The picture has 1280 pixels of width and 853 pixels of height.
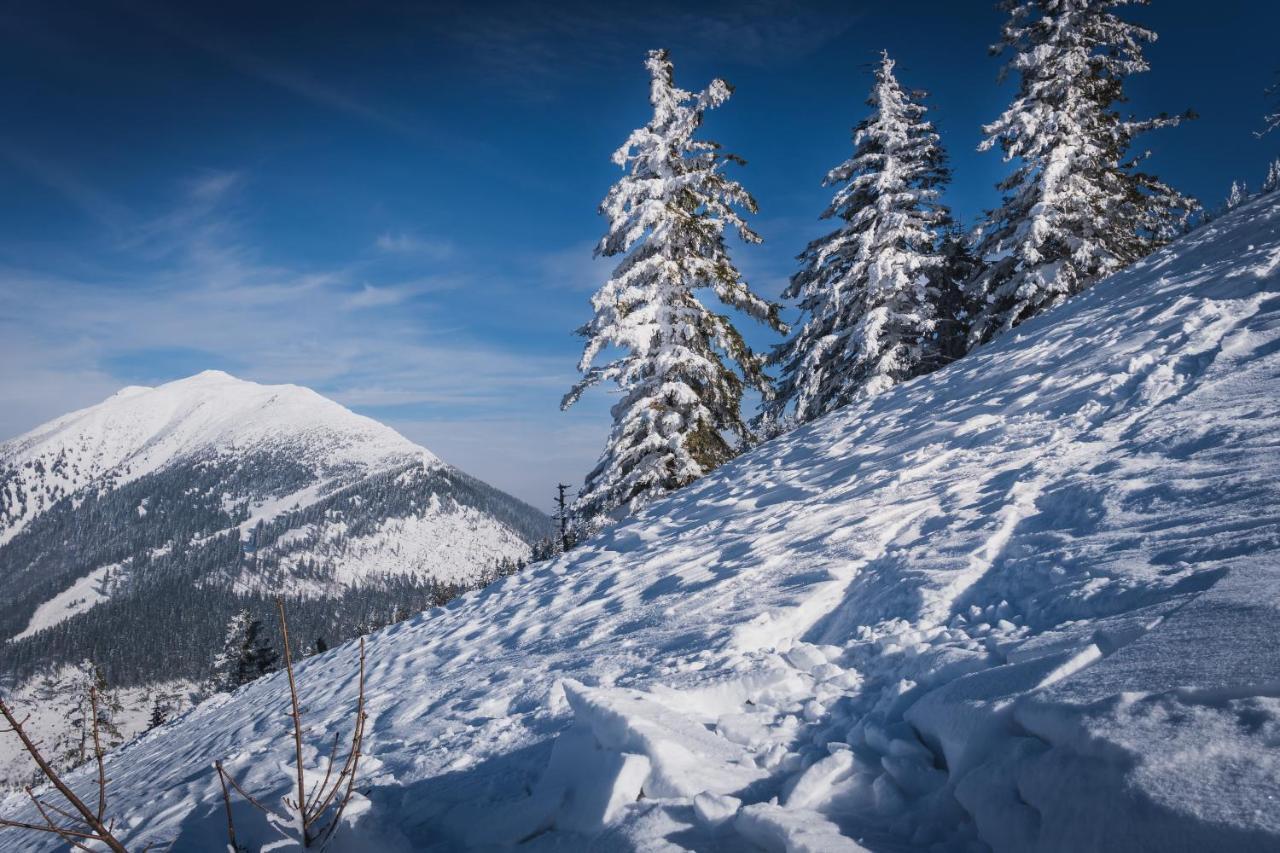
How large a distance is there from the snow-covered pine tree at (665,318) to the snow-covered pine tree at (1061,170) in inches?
221

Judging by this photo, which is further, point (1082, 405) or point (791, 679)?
point (1082, 405)

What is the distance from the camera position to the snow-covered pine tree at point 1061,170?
13.1 metres

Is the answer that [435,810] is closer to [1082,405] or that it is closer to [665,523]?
[665,523]

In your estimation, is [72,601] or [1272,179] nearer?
[1272,179]

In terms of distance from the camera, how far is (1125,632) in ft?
8.15

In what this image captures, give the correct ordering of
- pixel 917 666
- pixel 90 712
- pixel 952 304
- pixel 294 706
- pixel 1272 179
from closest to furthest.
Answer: pixel 294 706 < pixel 917 666 < pixel 90 712 < pixel 1272 179 < pixel 952 304

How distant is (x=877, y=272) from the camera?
46.6 feet

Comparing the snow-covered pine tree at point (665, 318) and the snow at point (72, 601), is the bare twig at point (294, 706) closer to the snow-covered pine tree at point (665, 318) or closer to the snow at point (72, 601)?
the snow-covered pine tree at point (665, 318)

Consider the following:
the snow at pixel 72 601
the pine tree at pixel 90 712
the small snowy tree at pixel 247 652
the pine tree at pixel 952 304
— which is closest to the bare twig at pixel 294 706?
the pine tree at pixel 90 712

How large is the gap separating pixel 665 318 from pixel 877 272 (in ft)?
17.1

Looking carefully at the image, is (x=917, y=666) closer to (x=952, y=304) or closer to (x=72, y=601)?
(x=952, y=304)

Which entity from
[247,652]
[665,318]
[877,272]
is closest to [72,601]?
[247,652]

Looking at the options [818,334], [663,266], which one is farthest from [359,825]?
[818,334]

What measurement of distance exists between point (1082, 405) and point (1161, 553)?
3318mm
